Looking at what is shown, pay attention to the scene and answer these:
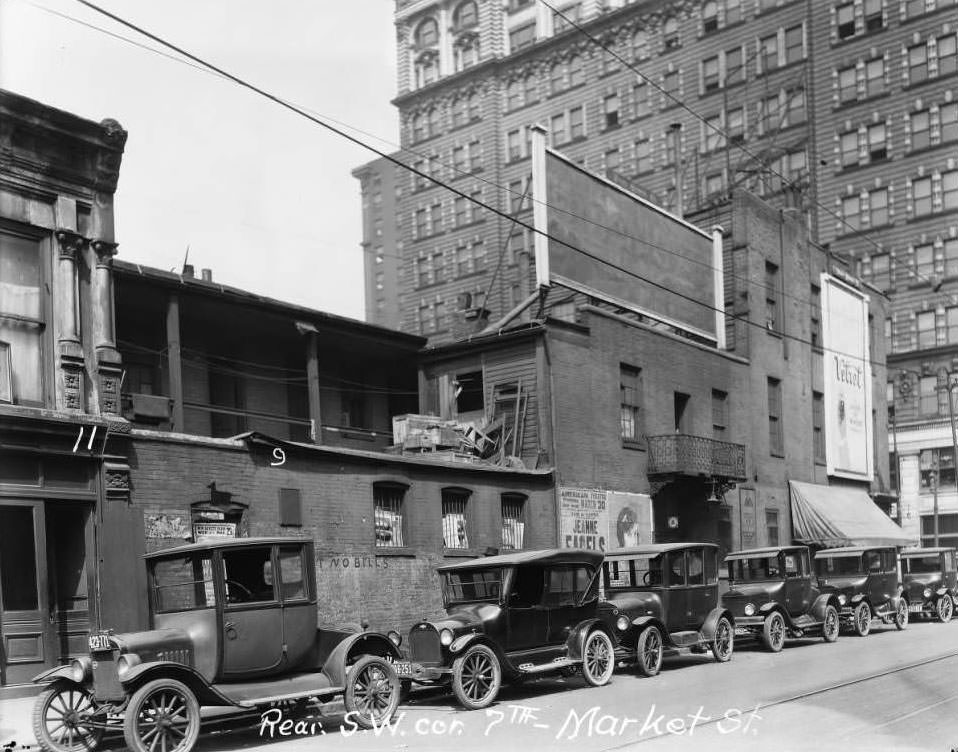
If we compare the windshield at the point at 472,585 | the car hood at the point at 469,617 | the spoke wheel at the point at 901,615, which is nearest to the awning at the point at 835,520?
the spoke wheel at the point at 901,615

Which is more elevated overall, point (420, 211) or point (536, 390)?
point (420, 211)

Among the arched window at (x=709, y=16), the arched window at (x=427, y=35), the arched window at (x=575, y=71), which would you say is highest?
the arched window at (x=709, y=16)

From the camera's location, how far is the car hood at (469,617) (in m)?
14.0

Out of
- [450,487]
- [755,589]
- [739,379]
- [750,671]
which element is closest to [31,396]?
A: [450,487]

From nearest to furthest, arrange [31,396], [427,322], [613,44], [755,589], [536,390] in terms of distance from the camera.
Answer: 1. [31,396]
2. [755,589]
3. [536,390]
4. [613,44]
5. [427,322]

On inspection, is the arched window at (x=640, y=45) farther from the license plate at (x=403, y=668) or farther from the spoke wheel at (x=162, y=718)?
the spoke wheel at (x=162, y=718)

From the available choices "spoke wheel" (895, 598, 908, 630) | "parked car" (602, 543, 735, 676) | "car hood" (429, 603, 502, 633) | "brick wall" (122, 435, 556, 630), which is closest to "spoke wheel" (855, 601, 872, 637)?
"spoke wheel" (895, 598, 908, 630)

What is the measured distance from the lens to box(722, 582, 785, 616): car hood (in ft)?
69.2

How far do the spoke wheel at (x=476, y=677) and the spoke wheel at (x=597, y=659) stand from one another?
5.94 ft

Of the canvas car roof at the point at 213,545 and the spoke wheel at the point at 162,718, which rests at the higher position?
the canvas car roof at the point at 213,545

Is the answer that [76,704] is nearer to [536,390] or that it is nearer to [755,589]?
[755,589]

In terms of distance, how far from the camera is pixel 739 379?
34625mm

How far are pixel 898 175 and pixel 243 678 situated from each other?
5170cm

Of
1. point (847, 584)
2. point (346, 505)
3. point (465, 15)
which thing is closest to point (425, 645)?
point (346, 505)
